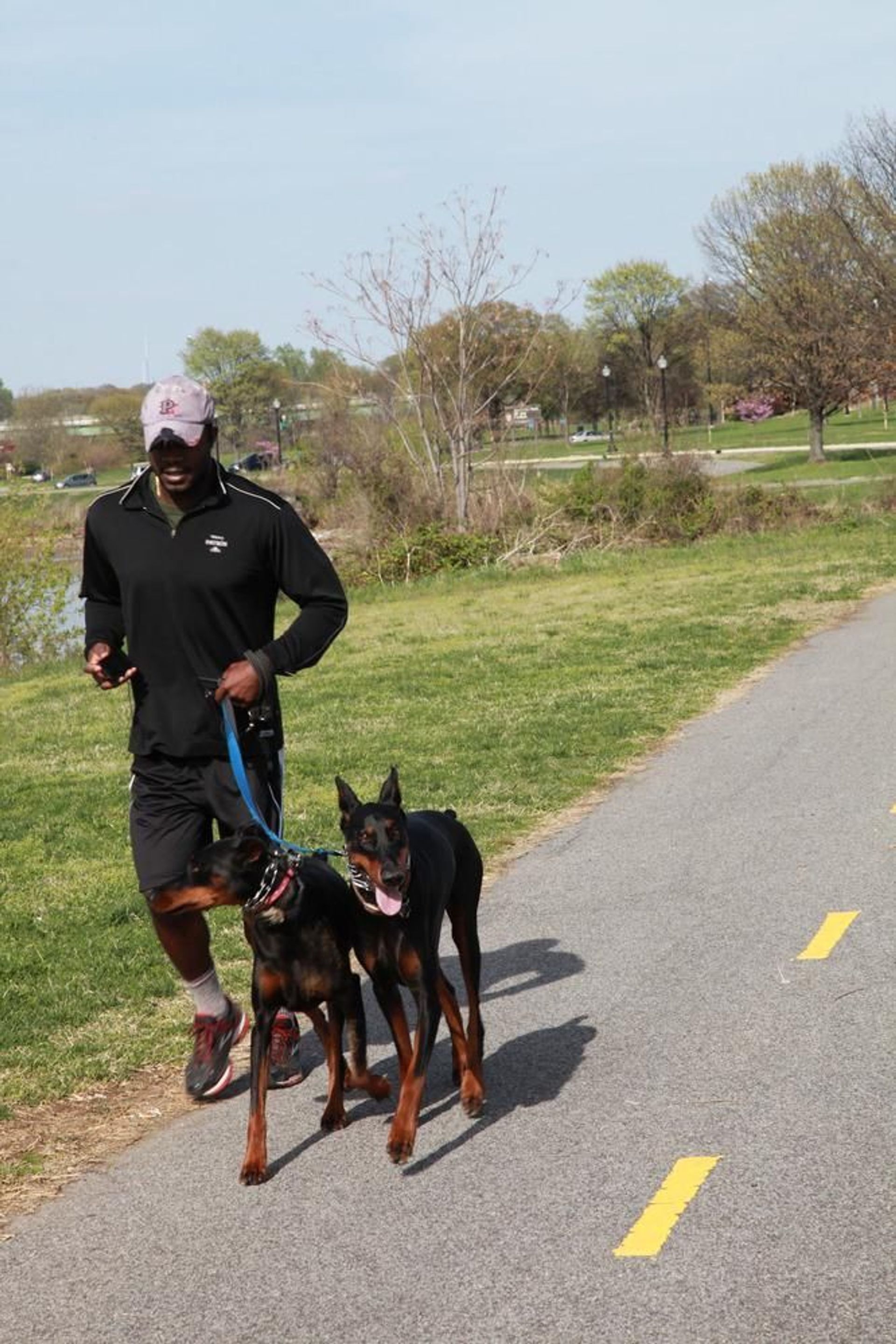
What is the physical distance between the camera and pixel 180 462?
17.5 feet

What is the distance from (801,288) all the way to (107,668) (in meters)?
56.8

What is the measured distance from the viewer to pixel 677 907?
26.0ft

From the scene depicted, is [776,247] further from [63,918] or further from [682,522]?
[63,918]

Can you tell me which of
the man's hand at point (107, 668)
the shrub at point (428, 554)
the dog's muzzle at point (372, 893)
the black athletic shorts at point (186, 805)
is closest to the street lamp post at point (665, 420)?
the shrub at point (428, 554)

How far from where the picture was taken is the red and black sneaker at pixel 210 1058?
5.89m

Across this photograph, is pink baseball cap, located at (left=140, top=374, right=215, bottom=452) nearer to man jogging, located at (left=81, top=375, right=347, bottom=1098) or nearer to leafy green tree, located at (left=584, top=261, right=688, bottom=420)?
man jogging, located at (left=81, top=375, right=347, bottom=1098)

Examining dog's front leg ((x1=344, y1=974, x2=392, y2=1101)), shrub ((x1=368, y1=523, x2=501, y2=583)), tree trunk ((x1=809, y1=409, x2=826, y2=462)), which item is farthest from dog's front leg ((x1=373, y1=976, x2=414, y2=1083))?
tree trunk ((x1=809, y1=409, x2=826, y2=462))

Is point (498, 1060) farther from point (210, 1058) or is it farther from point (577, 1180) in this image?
point (577, 1180)

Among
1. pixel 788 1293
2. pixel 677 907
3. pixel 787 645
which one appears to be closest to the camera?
pixel 788 1293

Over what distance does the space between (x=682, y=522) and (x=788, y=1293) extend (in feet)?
88.9

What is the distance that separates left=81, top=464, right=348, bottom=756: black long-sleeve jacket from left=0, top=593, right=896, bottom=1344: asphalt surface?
1.38 meters

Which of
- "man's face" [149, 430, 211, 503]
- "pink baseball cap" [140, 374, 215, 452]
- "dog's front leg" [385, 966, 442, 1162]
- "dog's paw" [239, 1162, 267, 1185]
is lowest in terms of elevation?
"dog's paw" [239, 1162, 267, 1185]

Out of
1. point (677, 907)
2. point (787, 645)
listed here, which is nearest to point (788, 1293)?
point (677, 907)

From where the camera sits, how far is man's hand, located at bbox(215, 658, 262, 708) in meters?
5.26
